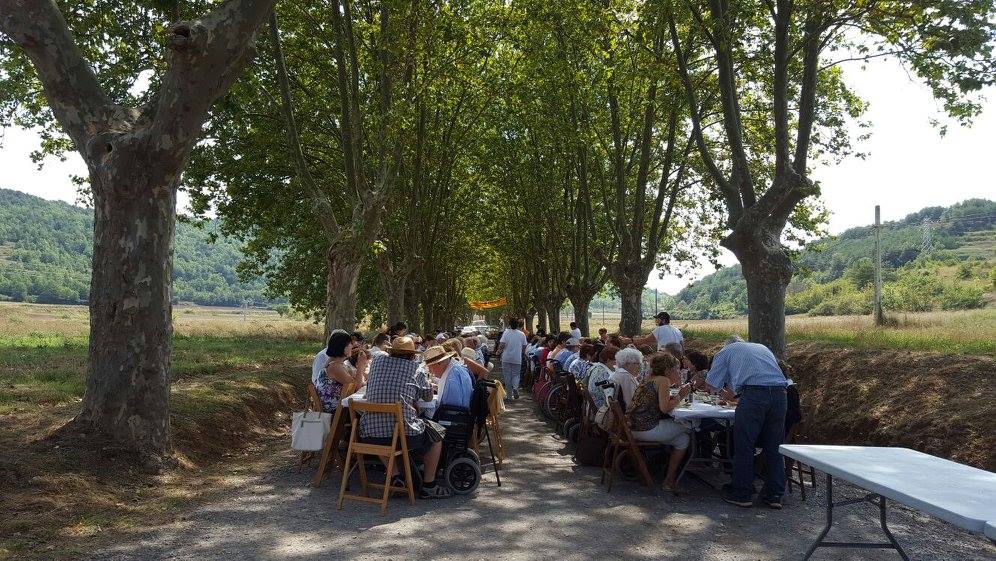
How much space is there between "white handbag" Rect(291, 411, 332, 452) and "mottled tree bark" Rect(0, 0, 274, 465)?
4.70 feet

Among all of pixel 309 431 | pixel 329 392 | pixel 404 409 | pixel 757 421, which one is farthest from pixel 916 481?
pixel 329 392

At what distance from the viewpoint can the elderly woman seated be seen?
7242 mm

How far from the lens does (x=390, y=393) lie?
21.6 ft

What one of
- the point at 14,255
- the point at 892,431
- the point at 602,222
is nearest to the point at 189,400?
the point at 892,431

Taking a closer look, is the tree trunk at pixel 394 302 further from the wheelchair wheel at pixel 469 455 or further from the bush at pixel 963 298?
the bush at pixel 963 298

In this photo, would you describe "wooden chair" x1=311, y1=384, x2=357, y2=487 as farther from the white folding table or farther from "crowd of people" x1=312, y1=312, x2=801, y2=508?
the white folding table

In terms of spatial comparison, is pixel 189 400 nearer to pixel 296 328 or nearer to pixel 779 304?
pixel 779 304

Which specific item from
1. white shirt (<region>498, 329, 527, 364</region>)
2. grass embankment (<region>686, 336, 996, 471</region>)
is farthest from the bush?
white shirt (<region>498, 329, 527, 364</region>)

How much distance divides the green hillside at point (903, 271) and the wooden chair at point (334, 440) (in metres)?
11.9

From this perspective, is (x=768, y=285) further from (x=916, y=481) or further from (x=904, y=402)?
(x=916, y=481)

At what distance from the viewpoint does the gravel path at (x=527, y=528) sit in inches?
201

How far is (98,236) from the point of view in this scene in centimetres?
723

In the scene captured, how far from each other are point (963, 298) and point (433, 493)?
45152 mm

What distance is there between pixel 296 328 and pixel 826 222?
30282 millimetres
